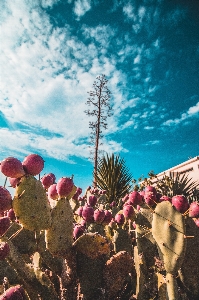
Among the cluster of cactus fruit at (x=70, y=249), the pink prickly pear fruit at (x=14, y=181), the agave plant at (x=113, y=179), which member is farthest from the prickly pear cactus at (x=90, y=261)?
the agave plant at (x=113, y=179)

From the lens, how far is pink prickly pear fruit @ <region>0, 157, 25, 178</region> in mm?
1084

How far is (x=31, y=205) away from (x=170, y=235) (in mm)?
801

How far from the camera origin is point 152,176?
29.1 ft

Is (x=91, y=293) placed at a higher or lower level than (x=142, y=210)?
lower

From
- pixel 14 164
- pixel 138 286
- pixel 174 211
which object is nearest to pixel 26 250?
pixel 138 286

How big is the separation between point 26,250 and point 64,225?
70 cm

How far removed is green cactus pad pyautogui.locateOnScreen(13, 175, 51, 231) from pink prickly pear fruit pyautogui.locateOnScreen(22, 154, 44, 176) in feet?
0.10

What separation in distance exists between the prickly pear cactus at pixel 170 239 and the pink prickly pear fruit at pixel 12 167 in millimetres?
840

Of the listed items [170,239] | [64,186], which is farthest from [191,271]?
[64,186]

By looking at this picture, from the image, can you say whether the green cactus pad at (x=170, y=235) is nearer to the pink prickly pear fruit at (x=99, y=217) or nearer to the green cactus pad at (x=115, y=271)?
the green cactus pad at (x=115, y=271)

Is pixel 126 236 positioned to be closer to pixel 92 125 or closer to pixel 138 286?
pixel 138 286

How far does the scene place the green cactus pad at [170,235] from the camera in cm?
132

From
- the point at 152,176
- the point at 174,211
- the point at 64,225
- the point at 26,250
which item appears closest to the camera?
→ the point at 64,225

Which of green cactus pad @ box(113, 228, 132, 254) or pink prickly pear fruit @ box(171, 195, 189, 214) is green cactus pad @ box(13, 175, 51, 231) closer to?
pink prickly pear fruit @ box(171, 195, 189, 214)
